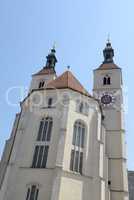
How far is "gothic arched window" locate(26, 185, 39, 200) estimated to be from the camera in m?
17.0

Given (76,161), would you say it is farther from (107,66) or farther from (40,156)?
(107,66)

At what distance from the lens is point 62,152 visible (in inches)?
708

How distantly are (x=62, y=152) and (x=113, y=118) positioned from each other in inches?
460

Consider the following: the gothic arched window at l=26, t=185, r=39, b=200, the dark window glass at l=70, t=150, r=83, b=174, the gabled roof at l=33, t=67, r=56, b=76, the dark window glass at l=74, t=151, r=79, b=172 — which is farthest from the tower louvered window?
the gabled roof at l=33, t=67, r=56, b=76

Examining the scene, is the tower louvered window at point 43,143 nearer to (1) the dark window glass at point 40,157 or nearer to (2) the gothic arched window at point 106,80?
(1) the dark window glass at point 40,157

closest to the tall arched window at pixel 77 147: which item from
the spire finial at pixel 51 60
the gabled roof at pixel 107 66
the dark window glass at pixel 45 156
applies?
the dark window glass at pixel 45 156

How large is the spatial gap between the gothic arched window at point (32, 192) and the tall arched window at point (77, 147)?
314cm

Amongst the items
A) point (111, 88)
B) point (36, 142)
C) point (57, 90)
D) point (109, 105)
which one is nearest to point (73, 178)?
point (36, 142)

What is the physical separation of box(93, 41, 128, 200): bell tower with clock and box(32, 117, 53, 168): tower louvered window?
8198 millimetres

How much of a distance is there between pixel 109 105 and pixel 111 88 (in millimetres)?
3234

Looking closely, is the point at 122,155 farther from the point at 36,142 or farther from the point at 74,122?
the point at 36,142

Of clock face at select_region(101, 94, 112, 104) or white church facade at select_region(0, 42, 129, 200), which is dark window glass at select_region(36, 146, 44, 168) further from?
clock face at select_region(101, 94, 112, 104)

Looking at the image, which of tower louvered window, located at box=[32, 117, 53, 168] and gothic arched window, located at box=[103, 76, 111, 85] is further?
gothic arched window, located at box=[103, 76, 111, 85]

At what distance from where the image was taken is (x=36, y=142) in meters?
19.7
